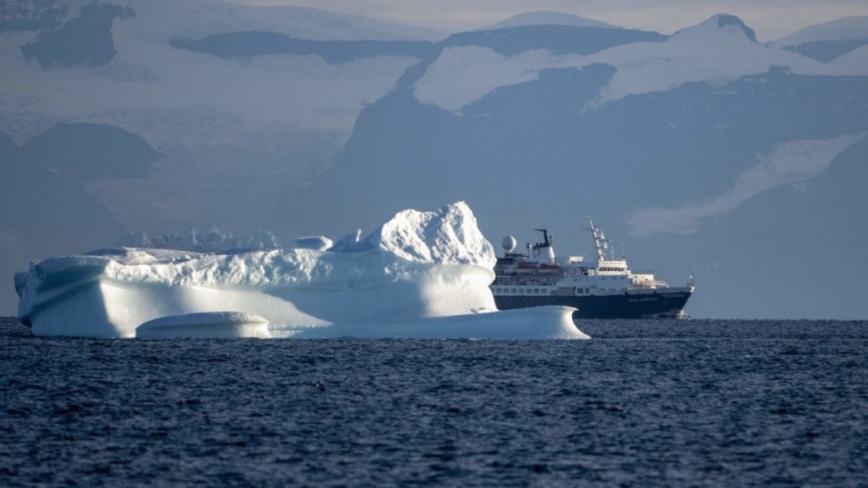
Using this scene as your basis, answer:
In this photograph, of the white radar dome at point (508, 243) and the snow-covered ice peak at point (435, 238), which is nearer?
the snow-covered ice peak at point (435, 238)

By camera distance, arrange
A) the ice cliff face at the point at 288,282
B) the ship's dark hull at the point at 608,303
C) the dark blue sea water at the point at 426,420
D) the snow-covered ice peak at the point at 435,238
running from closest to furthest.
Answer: the dark blue sea water at the point at 426,420 < the ice cliff face at the point at 288,282 < the snow-covered ice peak at the point at 435,238 < the ship's dark hull at the point at 608,303

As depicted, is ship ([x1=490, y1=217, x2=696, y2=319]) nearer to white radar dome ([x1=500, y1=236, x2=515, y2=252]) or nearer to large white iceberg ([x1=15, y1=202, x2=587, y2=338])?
white radar dome ([x1=500, y1=236, x2=515, y2=252])

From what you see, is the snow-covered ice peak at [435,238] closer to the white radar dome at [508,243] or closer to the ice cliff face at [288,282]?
the ice cliff face at [288,282]

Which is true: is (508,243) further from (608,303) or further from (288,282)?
(288,282)

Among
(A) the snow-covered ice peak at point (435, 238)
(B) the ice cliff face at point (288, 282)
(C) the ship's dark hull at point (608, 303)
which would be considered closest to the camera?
(B) the ice cliff face at point (288, 282)

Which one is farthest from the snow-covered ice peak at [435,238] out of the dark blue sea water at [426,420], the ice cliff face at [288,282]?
the dark blue sea water at [426,420]

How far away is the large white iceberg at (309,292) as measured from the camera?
4056cm

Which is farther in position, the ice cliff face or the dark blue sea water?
the ice cliff face

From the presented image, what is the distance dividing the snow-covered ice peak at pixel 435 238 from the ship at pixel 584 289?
54.9 m

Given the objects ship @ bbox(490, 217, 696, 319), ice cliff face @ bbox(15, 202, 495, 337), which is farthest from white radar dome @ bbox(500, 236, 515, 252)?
ice cliff face @ bbox(15, 202, 495, 337)

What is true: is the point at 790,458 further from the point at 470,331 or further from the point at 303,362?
the point at 470,331

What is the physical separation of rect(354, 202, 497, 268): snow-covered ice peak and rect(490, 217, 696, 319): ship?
180ft

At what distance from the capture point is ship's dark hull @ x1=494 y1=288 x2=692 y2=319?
10031 cm

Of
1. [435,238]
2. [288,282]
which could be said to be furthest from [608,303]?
[288,282]
